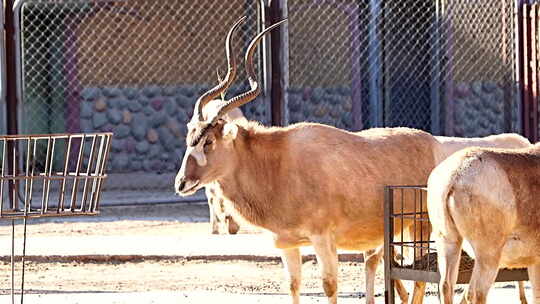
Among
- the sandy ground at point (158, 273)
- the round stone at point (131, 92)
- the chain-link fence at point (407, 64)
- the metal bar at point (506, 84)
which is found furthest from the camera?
the round stone at point (131, 92)

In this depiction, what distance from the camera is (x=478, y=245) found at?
6004 mm

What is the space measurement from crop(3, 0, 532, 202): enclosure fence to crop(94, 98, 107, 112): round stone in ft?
0.06

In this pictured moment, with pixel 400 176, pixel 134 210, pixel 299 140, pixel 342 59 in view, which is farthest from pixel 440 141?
pixel 342 59

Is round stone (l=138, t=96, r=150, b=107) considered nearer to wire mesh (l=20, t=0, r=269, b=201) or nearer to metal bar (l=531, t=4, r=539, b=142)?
wire mesh (l=20, t=0, r=269, b=201)

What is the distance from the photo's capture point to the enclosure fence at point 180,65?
1580 centimetres

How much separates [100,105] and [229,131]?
27.7 feet

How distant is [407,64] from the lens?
17.0 metres

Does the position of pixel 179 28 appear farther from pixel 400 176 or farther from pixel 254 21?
pixel 400 176

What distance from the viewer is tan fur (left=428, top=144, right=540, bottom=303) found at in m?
5.99

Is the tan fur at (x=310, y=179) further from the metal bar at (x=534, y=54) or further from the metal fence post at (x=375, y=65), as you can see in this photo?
the metal bar at (x=534, y=54)

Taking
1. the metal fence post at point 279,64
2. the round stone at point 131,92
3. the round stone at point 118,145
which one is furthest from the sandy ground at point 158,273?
the round stone at point 131,92

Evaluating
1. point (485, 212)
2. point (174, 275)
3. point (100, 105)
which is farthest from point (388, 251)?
point (100, 105)

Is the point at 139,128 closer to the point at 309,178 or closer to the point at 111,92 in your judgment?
the point at 111,92

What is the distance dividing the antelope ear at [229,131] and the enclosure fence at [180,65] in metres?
7.57
